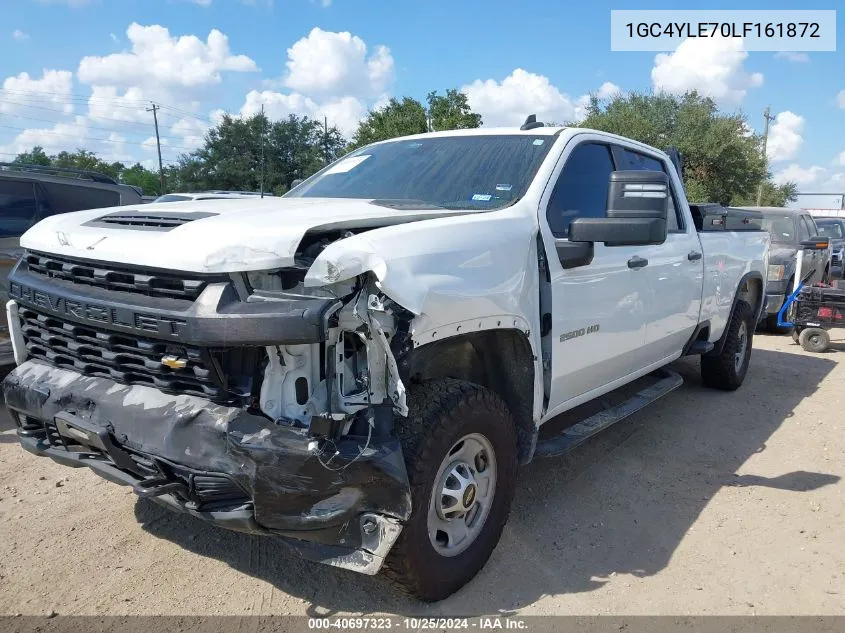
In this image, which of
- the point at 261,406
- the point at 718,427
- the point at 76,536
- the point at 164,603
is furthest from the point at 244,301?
the point at 718,427

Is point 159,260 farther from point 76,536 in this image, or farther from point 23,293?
point 76,536

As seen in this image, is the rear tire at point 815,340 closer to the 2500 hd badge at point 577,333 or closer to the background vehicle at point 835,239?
the background vehicle at point 835,239

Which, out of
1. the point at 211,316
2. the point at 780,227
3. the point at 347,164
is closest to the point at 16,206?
Result: the point at 347,164

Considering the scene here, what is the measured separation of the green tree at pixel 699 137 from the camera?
3119 cm

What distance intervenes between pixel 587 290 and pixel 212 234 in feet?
6.48

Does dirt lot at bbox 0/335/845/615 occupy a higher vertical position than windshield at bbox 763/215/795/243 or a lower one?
lower

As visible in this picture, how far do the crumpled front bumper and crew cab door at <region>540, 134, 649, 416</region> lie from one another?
1304mm

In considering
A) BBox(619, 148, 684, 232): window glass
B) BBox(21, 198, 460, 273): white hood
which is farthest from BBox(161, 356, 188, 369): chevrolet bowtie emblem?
BBox(619, 148, 684, 232): window glass

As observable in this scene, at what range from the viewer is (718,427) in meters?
5.42

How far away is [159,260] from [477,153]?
6.53 feet

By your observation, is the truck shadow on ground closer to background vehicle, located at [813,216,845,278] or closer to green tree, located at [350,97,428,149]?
background vehicle, located at [813,216,845,278]

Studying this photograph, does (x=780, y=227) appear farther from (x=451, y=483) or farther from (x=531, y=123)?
(x=451, y=483)

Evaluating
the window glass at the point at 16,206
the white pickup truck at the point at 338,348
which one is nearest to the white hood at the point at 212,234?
the white pickup truck at the point at 338,348

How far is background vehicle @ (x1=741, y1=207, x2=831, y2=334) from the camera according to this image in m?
9.60
